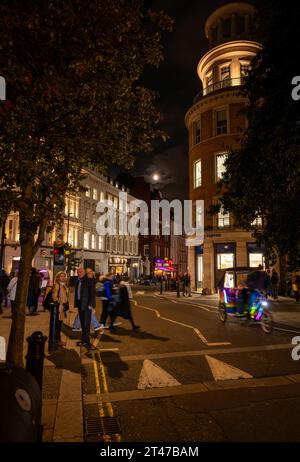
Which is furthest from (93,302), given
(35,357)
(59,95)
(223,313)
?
(223,313)

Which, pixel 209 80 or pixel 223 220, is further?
pixel 209 80

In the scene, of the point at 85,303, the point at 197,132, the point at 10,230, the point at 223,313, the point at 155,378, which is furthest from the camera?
the point at 10,230

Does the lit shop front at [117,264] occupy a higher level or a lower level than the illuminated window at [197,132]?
lower

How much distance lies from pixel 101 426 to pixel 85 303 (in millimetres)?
4725

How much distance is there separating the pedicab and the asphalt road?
0.59 metres

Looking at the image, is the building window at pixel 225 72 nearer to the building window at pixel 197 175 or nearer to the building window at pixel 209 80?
the building window at pixel 209 80

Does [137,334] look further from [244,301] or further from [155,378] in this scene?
[155,378]

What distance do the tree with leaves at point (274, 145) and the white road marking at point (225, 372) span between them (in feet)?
17.5

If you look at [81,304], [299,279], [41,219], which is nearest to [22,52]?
[41,219]


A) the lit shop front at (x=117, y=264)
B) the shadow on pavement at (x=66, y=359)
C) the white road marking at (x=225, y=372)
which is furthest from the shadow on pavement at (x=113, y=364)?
the lit shop front at (x=117, y=264)

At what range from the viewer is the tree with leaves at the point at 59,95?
18.7ft

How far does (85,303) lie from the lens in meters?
9.05

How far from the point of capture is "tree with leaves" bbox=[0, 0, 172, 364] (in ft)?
18.7

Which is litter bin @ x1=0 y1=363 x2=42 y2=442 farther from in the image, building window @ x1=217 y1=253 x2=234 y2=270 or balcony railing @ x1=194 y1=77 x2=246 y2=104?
balcony railing @ x1=194 y1=77 x2=246 y2=104
